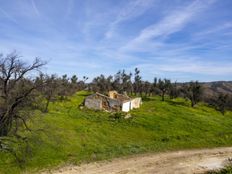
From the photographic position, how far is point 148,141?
41625 mm

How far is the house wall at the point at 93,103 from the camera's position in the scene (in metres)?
64.2

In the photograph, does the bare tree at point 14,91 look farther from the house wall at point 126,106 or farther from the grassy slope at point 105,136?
the house wall at point 126,106

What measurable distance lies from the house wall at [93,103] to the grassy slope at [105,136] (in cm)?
316

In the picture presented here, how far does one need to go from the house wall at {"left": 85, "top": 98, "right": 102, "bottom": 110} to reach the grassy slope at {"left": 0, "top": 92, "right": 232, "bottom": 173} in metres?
3.16

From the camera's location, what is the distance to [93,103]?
212 feet

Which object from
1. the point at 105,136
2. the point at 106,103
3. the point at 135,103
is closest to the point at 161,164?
the point at 105,136

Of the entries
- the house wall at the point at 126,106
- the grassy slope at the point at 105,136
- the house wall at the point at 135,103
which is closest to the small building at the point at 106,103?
the house wall at the point at 126,106

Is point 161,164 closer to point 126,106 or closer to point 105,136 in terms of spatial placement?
point 105,136

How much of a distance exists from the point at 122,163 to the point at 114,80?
257ft

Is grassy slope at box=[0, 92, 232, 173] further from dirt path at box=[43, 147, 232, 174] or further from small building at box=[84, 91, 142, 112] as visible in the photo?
small building at box=[84, 91, 142, 112]

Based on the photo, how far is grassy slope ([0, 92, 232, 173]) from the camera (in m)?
32.6

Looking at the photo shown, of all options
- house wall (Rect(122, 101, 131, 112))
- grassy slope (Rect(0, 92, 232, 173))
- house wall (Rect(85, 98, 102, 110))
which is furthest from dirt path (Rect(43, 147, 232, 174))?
house wall (Rect(85, 98, 102, 110))

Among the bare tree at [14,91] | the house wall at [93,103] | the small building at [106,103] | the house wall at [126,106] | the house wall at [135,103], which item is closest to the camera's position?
the bare tree at [14,91]

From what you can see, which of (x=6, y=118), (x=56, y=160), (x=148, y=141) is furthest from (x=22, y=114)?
(x=148, y=141)
